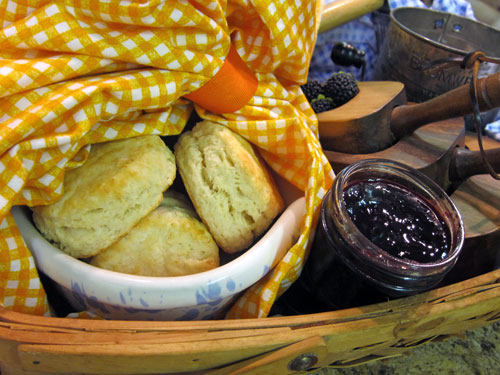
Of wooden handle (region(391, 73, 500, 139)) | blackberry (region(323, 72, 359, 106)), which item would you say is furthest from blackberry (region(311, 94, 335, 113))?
wooden handle (region(391, 73, 500, 139))

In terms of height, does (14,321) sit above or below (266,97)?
below

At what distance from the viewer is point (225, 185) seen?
0.49 metres

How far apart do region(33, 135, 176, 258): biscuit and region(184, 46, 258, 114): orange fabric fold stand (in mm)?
99

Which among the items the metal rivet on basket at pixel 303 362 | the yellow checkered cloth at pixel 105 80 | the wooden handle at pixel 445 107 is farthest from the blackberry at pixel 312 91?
the metal rivet on basket at pixel 303 362

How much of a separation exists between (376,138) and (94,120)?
1.60 ft

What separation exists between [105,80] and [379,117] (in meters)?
0.47

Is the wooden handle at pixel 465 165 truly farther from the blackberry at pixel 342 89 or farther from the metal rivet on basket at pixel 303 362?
the metal rivet on basket at pixel 303 362

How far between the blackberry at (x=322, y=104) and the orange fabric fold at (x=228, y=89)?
0.79 feet

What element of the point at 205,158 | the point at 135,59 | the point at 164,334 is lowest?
the point at 164,334

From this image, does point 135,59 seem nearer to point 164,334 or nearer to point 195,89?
point 195,89

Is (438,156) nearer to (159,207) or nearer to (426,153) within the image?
(426,153)

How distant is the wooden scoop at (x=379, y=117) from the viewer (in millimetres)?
664

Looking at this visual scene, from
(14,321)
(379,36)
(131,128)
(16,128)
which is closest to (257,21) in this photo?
(131,128)

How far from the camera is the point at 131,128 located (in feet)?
1.58
